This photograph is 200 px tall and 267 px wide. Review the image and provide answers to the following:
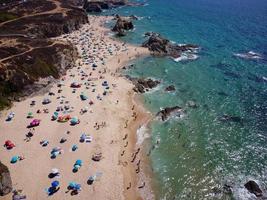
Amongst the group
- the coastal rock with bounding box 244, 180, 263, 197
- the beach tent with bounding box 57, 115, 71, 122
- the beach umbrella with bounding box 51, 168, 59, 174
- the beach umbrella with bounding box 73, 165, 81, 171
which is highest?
the coastal rock with bounding box 244, 180, 263, 197

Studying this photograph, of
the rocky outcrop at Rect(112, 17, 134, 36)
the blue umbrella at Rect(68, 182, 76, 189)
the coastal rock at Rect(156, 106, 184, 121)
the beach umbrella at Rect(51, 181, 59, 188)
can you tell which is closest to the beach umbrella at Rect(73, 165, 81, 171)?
the blue umbrella at Rect(68, 182, 76, 189)

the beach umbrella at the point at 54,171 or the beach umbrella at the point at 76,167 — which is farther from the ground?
the beach umbrella at the point at 54,171

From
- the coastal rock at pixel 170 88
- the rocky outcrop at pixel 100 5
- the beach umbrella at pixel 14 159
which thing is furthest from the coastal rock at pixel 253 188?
the rocky outcrop at pixel 100 5

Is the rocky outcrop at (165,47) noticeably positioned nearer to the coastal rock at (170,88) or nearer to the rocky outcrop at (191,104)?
the coastal rock at (170,88)

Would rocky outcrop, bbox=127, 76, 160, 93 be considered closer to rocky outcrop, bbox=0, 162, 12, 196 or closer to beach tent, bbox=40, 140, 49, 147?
beach tent, bbox=40, 140, 49, 147

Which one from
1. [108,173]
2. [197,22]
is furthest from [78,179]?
[197,22]

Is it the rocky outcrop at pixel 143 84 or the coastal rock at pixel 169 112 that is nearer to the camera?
the coastal rock at pixel 169 112
